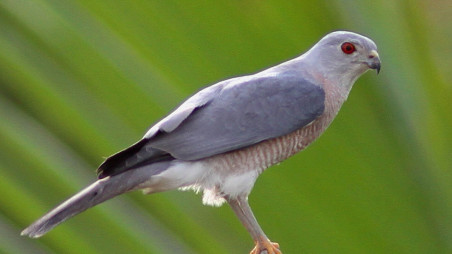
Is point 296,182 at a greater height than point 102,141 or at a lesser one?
lesser

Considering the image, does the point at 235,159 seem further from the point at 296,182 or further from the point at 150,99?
the point at 150,99

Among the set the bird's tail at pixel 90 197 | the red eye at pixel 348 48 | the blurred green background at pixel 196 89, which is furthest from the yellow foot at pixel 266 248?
the red eye at pixel 348 48

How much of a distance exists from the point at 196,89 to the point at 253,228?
902 mm

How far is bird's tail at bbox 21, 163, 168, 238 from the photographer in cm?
530

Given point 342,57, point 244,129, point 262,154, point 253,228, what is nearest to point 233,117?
point 244,129

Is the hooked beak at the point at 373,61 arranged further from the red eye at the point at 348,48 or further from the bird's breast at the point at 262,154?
the bird's breast at the point at 262,154

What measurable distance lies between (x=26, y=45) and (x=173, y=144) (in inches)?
69.7

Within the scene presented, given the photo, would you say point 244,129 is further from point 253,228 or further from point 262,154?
point 253,228

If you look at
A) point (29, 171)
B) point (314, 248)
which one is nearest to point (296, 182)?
point (314, 248)

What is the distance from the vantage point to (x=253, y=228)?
5840 millimetres

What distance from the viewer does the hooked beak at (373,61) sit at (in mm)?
5977

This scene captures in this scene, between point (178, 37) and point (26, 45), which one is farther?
point (26, 45)

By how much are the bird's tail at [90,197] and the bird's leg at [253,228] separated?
48 cm

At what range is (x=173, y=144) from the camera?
223 inches
